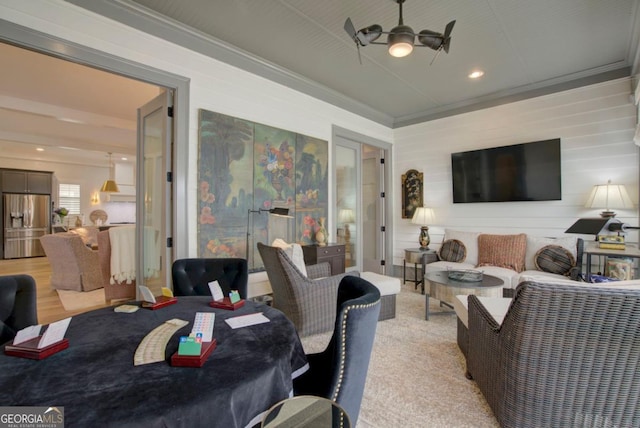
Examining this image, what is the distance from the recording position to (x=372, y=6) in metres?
2.67

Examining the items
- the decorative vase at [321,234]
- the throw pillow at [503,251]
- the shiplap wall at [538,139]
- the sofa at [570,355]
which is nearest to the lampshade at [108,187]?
the decorative vase at [321,234]

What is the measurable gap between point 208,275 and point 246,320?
3.27 feet

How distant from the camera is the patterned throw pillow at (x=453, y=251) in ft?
15.2

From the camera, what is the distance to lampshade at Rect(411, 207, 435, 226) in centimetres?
509

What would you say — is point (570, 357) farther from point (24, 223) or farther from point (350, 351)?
point (24, 223)

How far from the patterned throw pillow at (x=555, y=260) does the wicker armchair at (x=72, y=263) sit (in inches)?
255

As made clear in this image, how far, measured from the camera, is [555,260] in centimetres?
376

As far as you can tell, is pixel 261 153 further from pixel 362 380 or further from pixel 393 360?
pixel 362 380

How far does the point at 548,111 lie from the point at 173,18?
16.1ft

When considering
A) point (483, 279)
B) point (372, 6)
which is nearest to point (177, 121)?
point (372, 6)

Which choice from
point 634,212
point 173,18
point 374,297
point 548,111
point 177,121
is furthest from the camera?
point 548,111

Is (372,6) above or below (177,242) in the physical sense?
above

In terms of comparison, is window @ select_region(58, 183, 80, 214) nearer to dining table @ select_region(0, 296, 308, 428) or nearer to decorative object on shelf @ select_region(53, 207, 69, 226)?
decorative object on shelf @ select_region(53, 207, 69, 226)

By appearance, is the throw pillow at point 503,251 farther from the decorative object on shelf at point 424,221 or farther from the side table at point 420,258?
the decorative object on shelf at point 424,221
